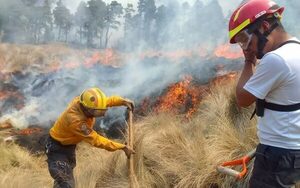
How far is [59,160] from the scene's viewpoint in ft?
18.4

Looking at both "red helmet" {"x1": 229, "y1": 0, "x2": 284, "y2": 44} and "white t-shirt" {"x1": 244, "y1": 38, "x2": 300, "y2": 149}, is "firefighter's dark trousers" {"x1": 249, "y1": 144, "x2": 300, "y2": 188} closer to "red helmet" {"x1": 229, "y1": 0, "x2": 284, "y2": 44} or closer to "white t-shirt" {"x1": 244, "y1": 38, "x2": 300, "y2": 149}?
"white t-shirt" {"x1": 244, "y1": 38, "x2": 300, "y2": 149}

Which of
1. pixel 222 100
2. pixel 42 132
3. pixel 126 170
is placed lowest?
pixel 42 132

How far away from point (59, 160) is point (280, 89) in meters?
3.71

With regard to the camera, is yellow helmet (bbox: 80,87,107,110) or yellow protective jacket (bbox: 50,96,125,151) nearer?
yellow protective jacket (bbox: 50,96,125,151)

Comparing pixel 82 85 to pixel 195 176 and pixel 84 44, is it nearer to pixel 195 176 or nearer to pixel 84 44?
pixel 195 176

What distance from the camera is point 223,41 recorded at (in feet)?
55.4

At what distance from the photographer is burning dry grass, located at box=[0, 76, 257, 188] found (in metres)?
4.49

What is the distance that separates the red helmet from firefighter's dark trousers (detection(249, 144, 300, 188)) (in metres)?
0.73

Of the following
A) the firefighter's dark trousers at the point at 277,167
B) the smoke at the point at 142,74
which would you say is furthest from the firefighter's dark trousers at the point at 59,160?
the smoke at the point at 142,74

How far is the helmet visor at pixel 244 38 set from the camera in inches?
104

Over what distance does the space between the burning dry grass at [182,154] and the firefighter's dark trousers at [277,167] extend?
4.78 feet

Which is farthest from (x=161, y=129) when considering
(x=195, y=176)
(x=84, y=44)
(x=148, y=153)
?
(x=84, y=44)

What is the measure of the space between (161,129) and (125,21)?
76.4 ft

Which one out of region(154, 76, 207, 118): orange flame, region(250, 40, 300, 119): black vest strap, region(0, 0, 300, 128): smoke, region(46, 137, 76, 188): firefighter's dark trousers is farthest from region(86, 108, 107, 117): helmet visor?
region(0, 0, 300, 128): smoke
